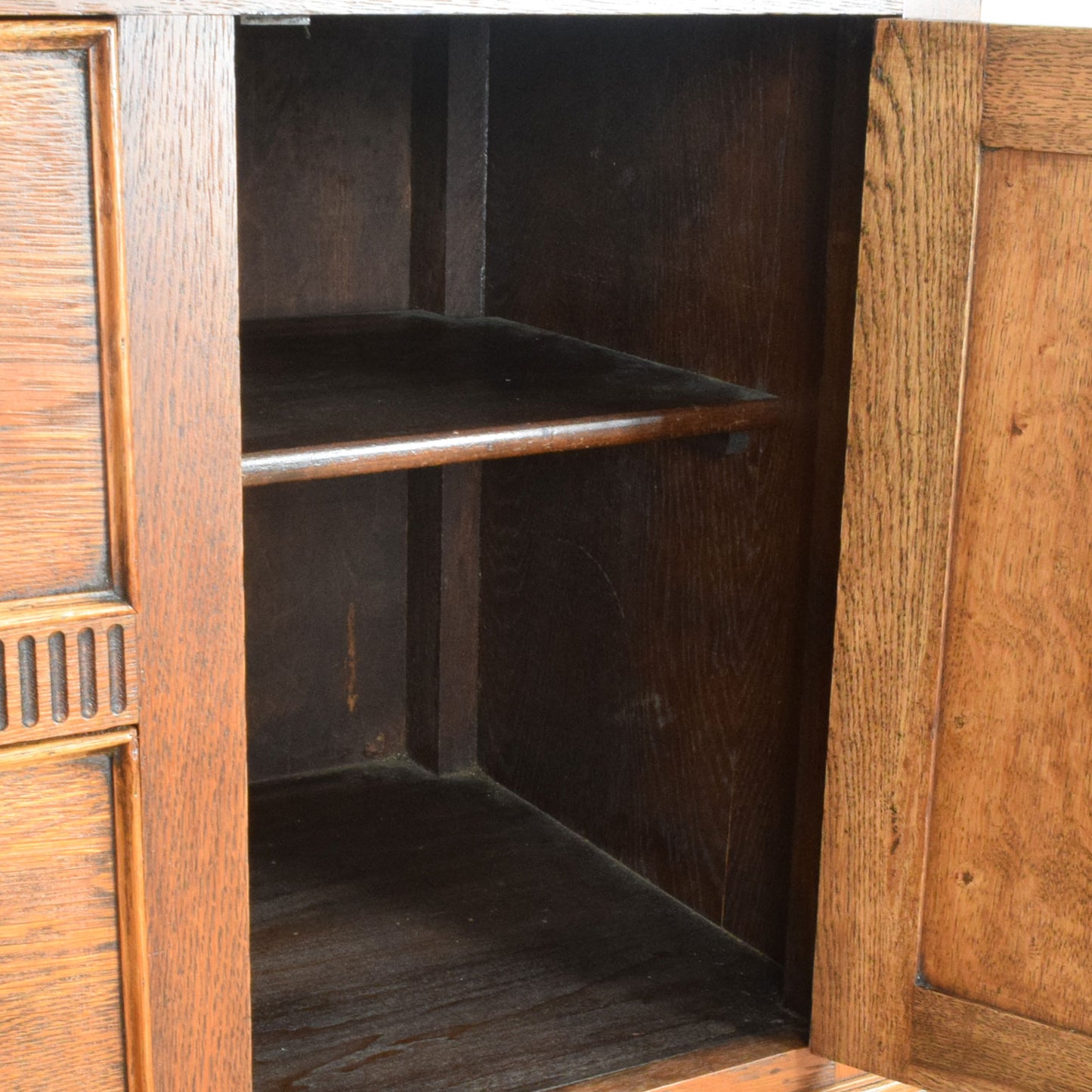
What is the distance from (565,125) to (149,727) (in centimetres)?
83

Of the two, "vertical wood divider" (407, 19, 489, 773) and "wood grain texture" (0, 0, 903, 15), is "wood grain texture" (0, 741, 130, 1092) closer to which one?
"wood grain texture" (0, 0, 903, 15)

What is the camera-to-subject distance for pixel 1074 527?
3.57 feet

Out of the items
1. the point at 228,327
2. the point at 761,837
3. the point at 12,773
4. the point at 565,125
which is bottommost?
the point at 761,837

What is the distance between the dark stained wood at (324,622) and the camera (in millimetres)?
1729

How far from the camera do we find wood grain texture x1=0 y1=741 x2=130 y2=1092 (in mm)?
928

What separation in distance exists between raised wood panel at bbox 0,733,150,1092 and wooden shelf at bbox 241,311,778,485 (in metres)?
0.22

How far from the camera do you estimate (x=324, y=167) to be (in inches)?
64.8

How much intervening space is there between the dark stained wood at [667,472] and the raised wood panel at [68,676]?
0.61m

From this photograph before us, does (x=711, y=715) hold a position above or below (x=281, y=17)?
below

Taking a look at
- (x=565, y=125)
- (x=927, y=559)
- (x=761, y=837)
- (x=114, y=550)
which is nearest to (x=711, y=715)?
(x=761, y=837)

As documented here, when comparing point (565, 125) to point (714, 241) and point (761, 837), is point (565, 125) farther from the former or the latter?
point (761, 837)

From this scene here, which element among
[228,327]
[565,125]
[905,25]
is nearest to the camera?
[228,327]

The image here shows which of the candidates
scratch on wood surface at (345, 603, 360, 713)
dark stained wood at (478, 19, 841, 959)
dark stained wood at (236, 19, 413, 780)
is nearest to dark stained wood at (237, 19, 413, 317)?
dark stained wood at (236, 19, 413, 780)

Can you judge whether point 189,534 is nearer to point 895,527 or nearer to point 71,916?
point 71,916
